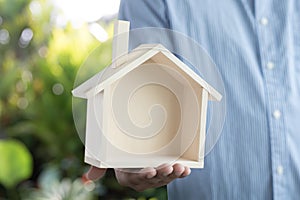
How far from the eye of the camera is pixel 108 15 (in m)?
3.88

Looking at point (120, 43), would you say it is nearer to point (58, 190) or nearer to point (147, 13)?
point (147, 13)

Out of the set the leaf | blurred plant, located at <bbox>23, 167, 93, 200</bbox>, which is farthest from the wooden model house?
the leaf

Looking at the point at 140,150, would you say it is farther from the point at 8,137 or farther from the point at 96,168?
the point at 8,137

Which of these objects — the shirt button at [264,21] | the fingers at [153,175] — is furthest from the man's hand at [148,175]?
the shirt button at [264,21]

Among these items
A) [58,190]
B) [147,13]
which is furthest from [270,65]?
[58,190]

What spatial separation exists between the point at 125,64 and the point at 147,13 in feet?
0.97

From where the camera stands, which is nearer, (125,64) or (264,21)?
(125,64)

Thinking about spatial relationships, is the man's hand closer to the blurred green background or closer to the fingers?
the fingers

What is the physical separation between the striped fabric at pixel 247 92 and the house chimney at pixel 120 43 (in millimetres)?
255

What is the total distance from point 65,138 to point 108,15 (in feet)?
2.63

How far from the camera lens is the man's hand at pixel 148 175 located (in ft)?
3.69

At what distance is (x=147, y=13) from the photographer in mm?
1392

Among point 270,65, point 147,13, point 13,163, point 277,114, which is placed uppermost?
point 147,13

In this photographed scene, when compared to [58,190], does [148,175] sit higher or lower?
higher
